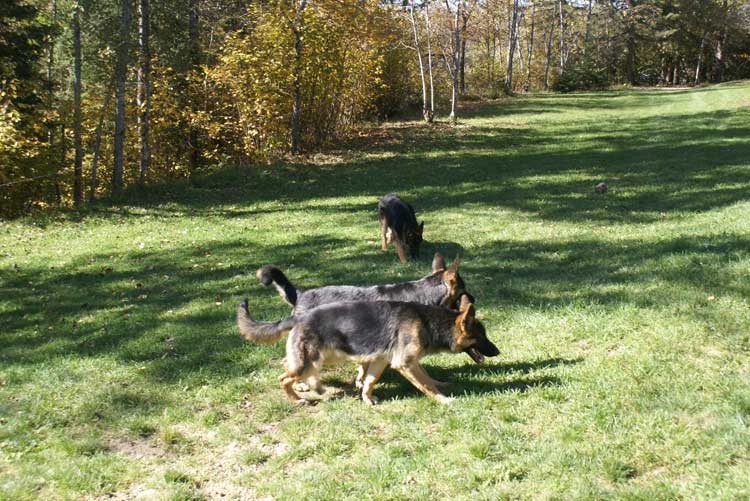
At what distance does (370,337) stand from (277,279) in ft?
4.57

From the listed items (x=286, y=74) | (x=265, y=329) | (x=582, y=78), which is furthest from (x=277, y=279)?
(x=582, y=78)

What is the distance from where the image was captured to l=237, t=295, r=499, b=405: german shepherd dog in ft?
17.1

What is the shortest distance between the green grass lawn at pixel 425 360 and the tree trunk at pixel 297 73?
7754 mm

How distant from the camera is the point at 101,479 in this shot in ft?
14.7

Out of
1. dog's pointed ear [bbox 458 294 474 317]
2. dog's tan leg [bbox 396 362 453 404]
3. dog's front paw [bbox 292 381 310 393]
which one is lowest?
dog's front paw [bbox 292 381 310 393]

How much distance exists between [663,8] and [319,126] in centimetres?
4818

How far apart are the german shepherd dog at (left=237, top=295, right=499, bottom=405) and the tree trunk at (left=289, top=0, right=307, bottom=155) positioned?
16.9 m

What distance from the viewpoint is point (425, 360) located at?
6156mm

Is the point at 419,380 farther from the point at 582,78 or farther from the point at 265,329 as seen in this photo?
the point at 582,78

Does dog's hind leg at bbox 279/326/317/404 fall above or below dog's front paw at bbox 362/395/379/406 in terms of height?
above

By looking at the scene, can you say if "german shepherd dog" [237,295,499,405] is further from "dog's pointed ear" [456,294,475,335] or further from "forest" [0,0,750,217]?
"forest" [0,0,750,217]

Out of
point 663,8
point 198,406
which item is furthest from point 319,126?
point 663,8

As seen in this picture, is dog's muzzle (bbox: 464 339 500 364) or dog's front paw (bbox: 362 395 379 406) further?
dog's muzzle (bbox: 464 339 500 364)

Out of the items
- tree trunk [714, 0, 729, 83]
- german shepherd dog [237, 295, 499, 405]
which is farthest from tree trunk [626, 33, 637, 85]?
german shepherd dog [237, 295, 499, 405]
